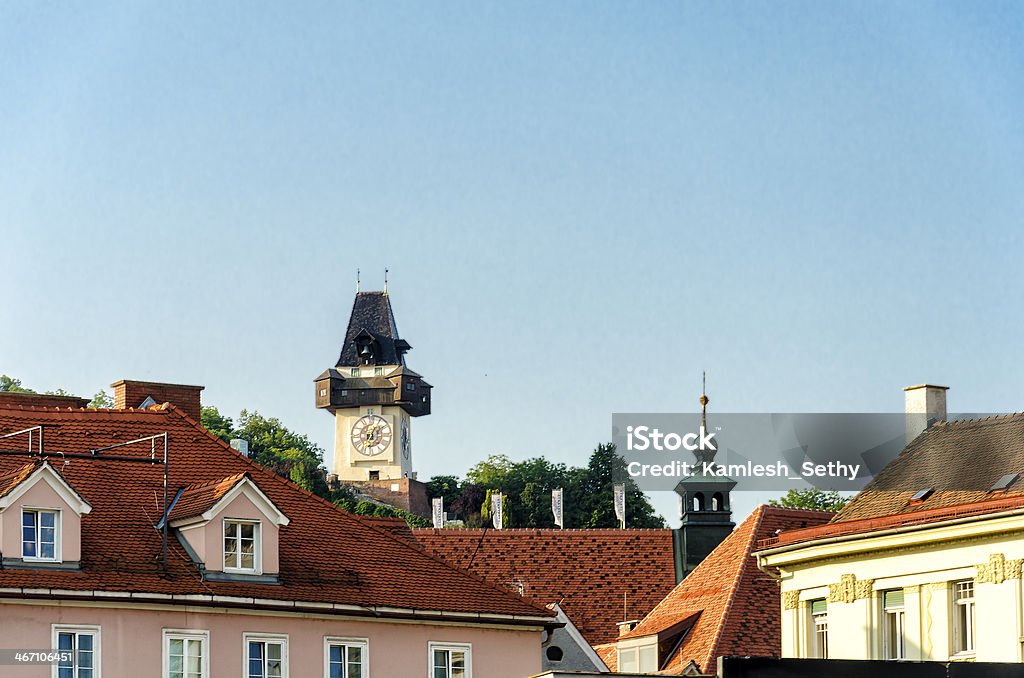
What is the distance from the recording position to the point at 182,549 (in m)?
47.3

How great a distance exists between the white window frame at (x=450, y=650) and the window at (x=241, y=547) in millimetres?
3929

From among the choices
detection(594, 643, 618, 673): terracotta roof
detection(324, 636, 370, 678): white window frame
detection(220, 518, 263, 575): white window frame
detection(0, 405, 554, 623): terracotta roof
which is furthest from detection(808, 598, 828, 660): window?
detection(594, 643, 618, 673): terracotta roof

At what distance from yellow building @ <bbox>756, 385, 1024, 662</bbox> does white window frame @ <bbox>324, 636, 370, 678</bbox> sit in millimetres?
8232

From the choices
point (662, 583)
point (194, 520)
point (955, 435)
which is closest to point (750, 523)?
point (955, 435)

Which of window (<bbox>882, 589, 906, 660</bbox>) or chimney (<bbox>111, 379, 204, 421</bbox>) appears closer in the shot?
window (<bbox>882, 589, 906, 660</bbox>)

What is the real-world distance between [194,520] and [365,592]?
3.69 meters

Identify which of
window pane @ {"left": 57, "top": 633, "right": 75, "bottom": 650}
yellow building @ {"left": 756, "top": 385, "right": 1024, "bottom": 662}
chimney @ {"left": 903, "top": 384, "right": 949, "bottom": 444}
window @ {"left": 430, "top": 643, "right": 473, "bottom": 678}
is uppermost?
chimney @ {"left": 903, "top": 384, "right": 949, "bottom": 444}

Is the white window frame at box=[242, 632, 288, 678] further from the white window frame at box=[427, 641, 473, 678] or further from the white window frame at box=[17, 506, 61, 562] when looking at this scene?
the white window frame at box=[17, 506, 61, 562]

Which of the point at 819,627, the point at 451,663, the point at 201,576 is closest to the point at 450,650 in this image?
the point at 451,663

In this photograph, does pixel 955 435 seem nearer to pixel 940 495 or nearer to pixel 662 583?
pixel 940 495

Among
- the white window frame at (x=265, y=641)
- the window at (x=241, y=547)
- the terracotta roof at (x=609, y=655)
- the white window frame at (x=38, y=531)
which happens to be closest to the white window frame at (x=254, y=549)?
the window at (x=241, y=547)

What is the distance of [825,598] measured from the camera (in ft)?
160

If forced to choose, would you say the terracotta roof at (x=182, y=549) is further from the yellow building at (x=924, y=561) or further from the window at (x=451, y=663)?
the yellow building at (x=924, y=561)

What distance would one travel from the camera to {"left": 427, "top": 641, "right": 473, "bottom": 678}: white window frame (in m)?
48.9
